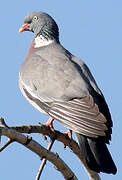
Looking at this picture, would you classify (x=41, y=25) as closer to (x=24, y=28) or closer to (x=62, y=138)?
(x=24, y=28)

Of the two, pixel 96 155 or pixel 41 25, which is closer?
pixel 96 155

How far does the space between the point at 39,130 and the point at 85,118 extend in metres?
0.82

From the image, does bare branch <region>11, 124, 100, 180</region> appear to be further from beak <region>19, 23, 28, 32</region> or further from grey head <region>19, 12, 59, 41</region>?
beak <region>19, 23, 28, 32</region>

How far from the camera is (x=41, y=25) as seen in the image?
9.17 m

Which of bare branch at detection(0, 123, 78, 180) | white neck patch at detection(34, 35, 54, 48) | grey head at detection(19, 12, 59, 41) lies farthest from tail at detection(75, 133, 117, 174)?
grey head at detection(19, 12, 59, 41)

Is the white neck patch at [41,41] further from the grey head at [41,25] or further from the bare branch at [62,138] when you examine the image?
the bare branch at [62,138]

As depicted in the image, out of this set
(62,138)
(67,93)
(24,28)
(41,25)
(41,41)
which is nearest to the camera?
(62,138)

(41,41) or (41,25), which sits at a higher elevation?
(41,25)

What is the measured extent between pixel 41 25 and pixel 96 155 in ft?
11.4

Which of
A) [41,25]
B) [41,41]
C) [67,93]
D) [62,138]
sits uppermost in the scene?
[41,25]

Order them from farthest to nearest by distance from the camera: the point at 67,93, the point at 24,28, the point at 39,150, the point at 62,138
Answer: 1. the point at 24,28
2. the point at 67,93
3. the point at 62,138
4. the point at 39,150

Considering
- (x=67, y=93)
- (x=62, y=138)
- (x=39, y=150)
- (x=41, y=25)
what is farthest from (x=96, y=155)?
(x=41, y=25)

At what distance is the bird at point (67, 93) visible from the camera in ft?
20.7

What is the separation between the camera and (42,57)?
801 cm
